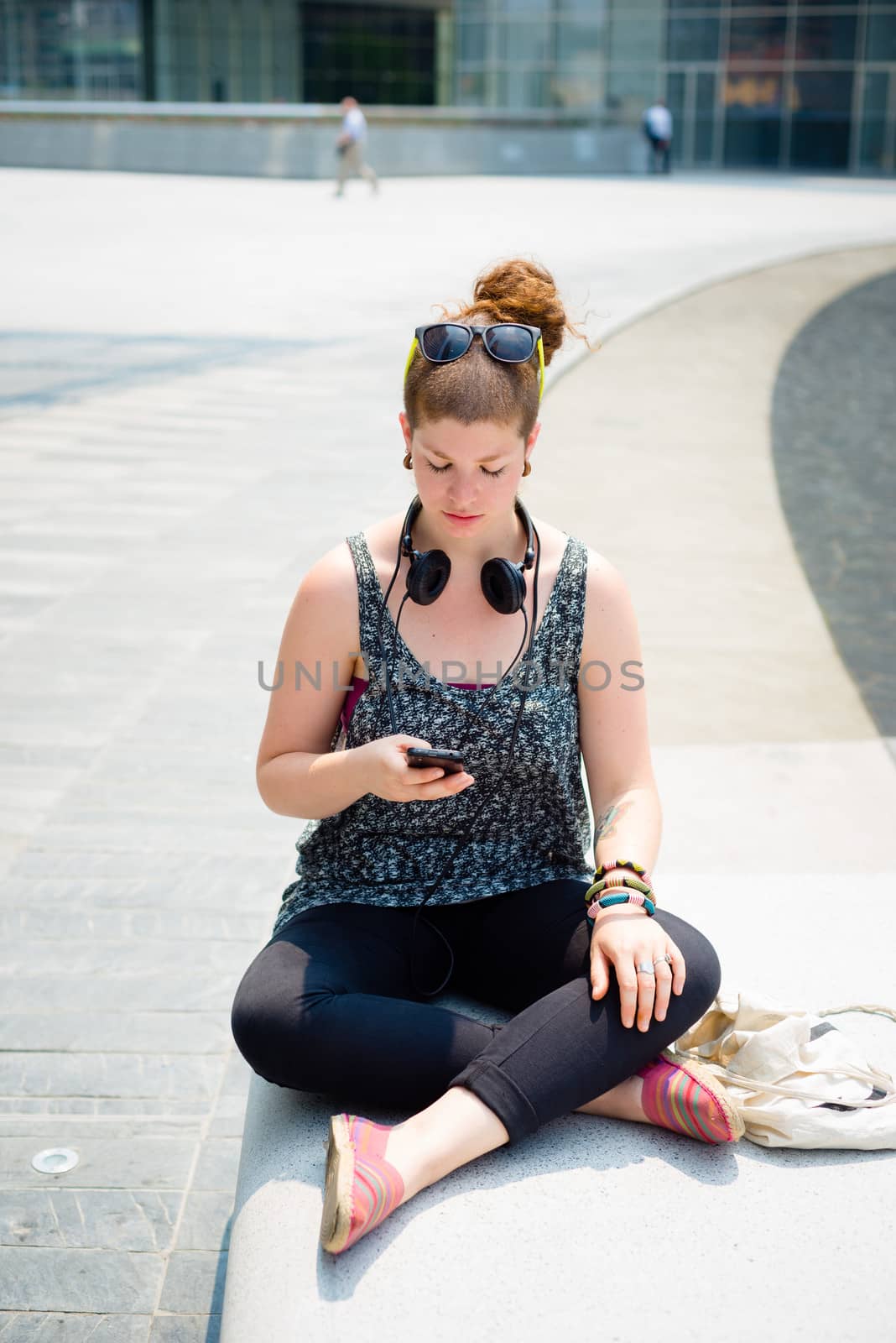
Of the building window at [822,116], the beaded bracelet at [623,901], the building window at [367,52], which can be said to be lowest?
the beaded bracelet at [623,901]

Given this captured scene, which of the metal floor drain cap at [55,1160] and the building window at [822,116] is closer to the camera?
the metal floor drain cap at [55,1160]

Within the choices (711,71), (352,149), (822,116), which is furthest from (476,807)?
(711,71)

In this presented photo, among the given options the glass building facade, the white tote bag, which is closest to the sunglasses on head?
the white tote bag

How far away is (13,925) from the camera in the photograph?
359 cm

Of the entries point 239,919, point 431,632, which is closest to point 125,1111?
point 239,919

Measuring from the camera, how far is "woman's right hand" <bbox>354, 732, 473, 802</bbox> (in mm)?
2191

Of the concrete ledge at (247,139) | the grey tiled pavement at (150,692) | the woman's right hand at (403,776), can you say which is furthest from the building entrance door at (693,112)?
the woman's right hand at (403,776)

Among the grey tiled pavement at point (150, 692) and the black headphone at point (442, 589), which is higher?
the black headphone at point (442, 589)

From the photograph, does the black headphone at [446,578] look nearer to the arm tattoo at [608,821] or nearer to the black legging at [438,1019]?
the arm tattoo at [608,821]

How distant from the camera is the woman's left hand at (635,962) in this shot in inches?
87.7

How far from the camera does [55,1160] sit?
2.79 meters

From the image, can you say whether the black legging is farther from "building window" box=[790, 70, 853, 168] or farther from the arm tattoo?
"building window" box=[790, 70, 853, 168]

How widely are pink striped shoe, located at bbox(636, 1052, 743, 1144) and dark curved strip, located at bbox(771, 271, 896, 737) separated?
3.30 meters

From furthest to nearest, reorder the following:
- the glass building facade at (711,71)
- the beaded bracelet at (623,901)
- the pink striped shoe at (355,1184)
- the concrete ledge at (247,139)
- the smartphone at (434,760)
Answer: the glass building facade at (711,71) → the concrete ledge at (247,139) → the beaded bracelet at (623,901) → the smartphone at (434,760) → the pink striped shoe at (355,1184)
